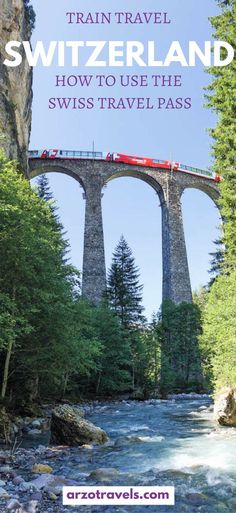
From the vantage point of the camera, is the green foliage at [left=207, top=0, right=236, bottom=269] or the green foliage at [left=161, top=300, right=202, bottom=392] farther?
the green foliage at [left=161, top=300, right=202, bottom=392]

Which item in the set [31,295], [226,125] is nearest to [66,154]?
[226,125]

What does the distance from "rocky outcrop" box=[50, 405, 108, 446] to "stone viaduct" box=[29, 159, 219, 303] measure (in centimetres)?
2799

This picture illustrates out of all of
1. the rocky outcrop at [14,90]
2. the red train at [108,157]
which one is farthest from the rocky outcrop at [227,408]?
the red train at [108,157]

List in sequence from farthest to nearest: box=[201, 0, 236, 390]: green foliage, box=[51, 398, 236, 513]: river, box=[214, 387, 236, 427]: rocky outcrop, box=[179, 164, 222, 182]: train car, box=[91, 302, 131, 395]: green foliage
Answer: box=[179, 164, 222, 182]: train car, box=[91, 302, 131, 395]: green foliage, box=[201, 0, 236, 390]: green foliage, box=[214, 387, 236, 427]: rocky outcrop, box=[51, 398, 236, 513]: river

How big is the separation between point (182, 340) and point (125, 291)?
7.65 meters

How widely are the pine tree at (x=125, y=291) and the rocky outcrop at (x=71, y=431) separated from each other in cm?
2412

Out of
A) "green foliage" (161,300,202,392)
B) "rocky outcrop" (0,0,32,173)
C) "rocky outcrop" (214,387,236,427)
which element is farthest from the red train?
"rocky outcrop" (214,387,236,427)

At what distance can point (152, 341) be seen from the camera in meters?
34.2

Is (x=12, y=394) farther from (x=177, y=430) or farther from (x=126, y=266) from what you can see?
(x=126, y=266)

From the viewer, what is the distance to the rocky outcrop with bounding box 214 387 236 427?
480 inches

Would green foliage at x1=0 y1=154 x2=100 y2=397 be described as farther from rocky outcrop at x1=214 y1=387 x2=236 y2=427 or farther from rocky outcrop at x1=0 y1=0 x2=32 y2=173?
rocky outcrop at x1=0 y1=0 x2=32 y2=173

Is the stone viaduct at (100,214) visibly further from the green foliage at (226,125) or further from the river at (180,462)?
the river at (180,462)

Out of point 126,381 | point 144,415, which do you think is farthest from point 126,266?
point 144,415

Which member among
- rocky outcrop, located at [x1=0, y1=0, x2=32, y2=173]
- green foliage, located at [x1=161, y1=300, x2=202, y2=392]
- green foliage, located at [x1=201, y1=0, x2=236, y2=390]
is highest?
rocky outcrop, located at [x1=0, y1=0, x2=32, y2=173]
